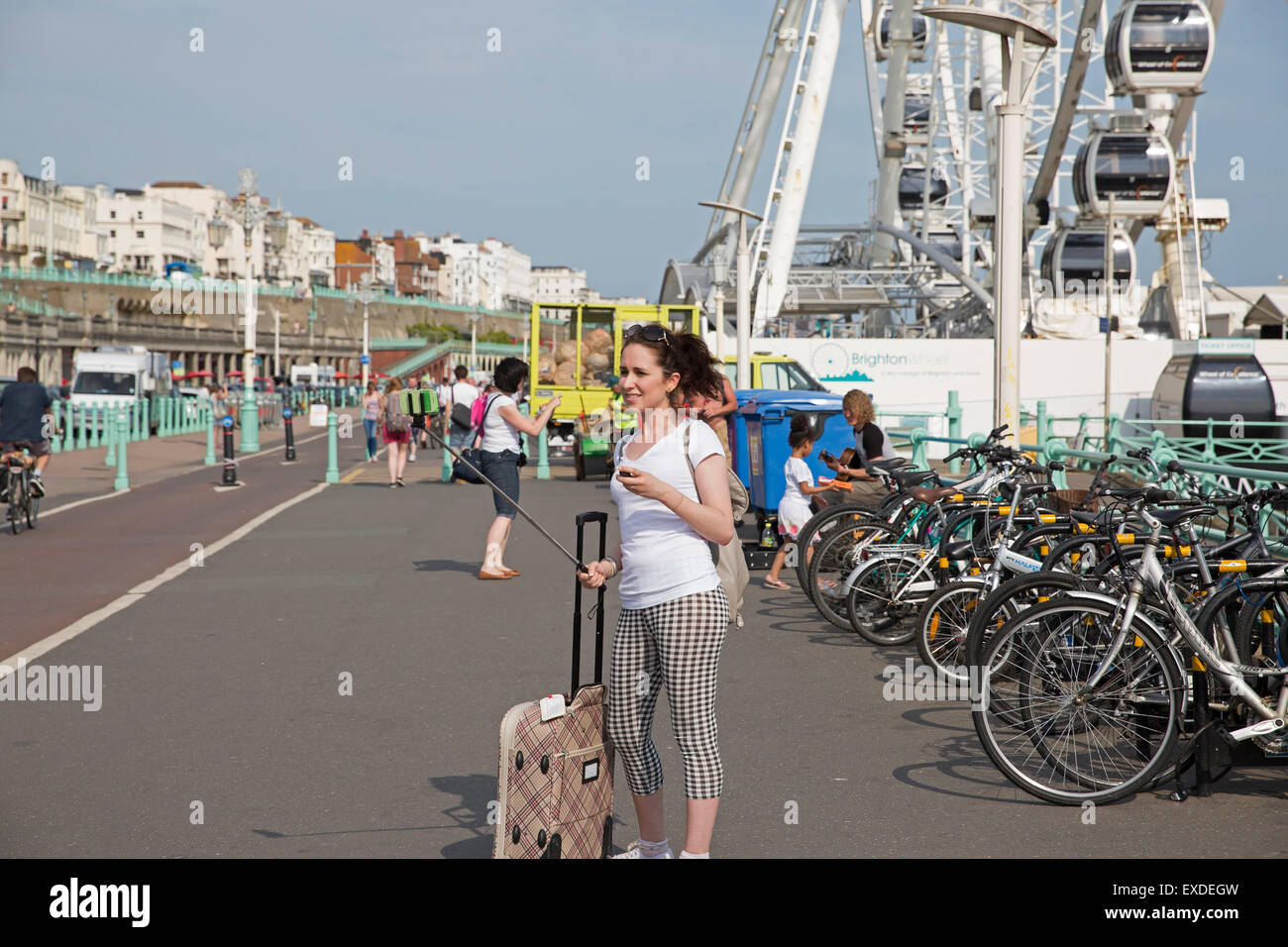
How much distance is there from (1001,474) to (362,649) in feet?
13.0

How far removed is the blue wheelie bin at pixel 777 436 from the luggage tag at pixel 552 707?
8706 mm

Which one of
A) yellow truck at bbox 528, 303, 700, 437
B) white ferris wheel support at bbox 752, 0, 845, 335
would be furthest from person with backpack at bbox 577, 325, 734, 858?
white ferris wheel support at bbox 752, 0, 845, 335

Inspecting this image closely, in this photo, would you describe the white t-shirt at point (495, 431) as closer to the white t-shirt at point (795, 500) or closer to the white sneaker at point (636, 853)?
the white t-shirt at point (795, 500)

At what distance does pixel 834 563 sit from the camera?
357 inches

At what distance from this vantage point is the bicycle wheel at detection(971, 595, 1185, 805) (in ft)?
16.7

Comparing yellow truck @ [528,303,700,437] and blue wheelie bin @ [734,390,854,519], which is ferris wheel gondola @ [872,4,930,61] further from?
blue wheelie bin @ [734,390,854,519]

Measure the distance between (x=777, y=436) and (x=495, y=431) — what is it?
2821mm

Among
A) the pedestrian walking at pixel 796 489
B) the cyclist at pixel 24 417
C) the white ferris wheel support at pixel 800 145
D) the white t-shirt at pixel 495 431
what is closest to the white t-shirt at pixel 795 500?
the pedestrian walking at pixel 796 489

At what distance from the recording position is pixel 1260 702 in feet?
16.7

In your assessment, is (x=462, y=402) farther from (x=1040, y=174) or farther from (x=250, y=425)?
(x=1040, y=174)

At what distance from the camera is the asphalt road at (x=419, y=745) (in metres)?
4.79

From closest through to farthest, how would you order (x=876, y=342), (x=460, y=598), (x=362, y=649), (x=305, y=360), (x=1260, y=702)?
(x=1260, y=702)
(x=362, y=649)
(x=460, y=598)
(x=876, y=342)
(x=305, y=360)
